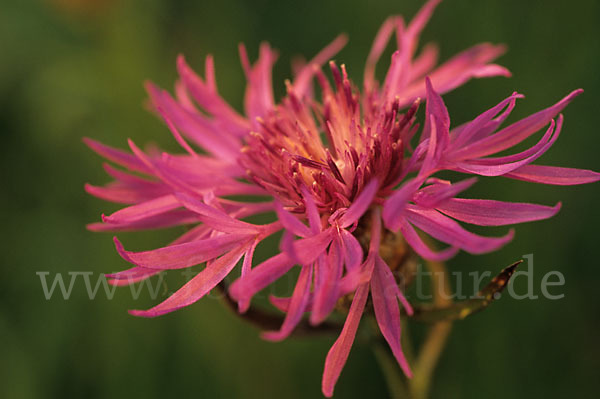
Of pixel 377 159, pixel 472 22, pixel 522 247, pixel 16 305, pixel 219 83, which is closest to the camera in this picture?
pixel 377 159

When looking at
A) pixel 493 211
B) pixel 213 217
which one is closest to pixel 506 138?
pixel 493 211

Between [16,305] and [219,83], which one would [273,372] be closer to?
[16,305]

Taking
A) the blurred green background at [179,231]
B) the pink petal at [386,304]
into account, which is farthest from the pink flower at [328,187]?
the blurred green background at [179,231]

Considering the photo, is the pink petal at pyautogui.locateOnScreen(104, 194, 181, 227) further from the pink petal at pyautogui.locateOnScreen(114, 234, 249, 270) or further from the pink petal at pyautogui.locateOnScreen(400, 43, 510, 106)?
the pink petal at pyautogui.locateOnScreen(400, 43, 510, 106)

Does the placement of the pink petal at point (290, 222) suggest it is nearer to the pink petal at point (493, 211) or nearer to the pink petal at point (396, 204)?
the pink petal at point (396, 204)

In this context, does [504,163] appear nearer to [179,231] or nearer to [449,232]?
[449,232]

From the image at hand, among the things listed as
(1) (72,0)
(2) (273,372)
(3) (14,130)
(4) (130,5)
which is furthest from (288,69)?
(2) (273,372)
